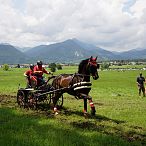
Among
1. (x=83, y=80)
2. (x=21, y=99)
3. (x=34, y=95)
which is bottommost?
(x=21, y=99)

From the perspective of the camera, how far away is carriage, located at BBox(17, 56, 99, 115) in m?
17.3

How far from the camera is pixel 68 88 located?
1817 cm

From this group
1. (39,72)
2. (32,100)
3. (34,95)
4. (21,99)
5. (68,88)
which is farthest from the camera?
(21,99)

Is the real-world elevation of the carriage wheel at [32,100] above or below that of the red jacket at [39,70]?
below

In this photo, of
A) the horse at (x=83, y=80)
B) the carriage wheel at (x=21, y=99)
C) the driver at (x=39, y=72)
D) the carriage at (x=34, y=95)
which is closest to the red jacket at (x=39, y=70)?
the driver at (x=39, y=72)

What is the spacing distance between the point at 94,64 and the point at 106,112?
3826 millimetres

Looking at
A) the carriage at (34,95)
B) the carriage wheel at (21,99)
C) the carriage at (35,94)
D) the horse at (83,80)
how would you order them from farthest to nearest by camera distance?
the carriage wheel at (21,99), the carriage at (34,95), the carriage at (35,94), the horse at (83,80)

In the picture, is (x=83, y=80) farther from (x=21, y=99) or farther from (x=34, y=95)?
(x=21, y=99)

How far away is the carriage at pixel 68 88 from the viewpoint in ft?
56.8

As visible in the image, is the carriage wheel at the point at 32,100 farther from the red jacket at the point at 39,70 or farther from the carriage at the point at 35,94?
the red jacket at the point at 39,70

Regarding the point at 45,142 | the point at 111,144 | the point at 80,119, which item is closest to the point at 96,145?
the point at 111,144

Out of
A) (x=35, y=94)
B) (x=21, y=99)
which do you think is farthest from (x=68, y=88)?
(x=21, y=99)

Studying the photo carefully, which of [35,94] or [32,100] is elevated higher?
[35,94]

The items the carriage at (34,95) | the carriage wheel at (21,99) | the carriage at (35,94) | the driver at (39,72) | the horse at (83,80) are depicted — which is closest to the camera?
the horse at (83,80)
